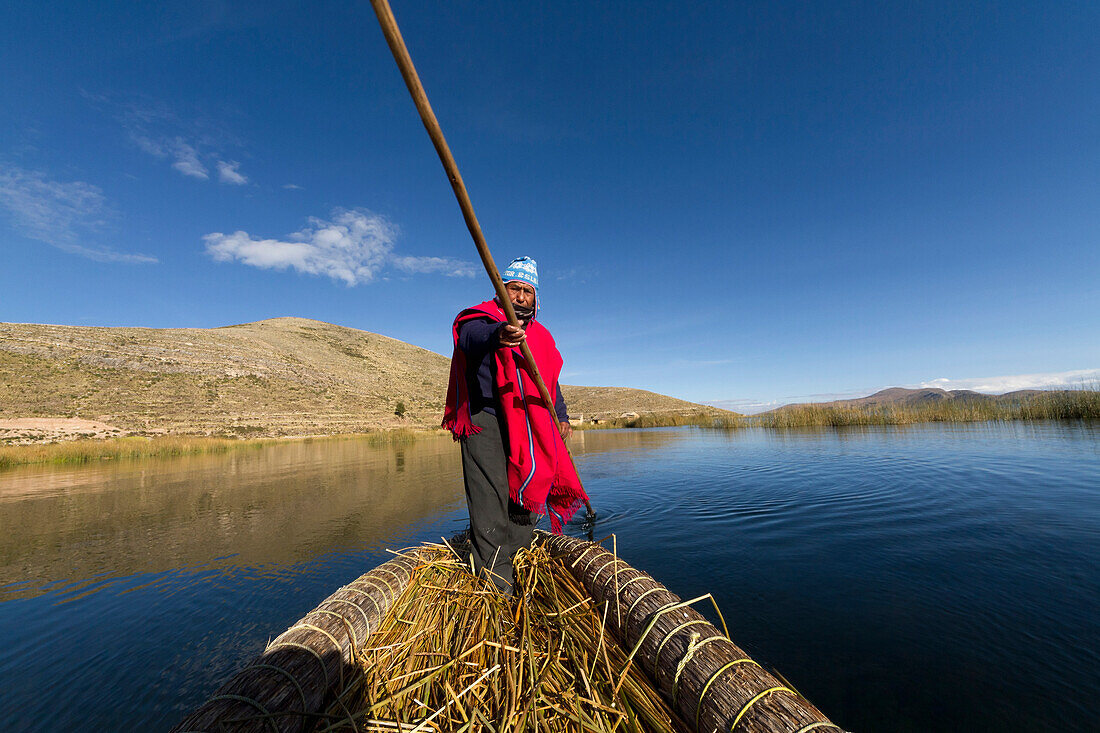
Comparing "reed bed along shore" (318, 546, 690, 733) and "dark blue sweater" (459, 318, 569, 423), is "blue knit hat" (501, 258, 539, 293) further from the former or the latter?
"reed bed along shore" (318, 546, 690, 733)

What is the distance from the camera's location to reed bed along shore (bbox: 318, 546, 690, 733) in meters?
1.85

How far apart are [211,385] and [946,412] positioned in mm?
57854

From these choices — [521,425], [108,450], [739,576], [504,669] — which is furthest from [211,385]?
[739,576]

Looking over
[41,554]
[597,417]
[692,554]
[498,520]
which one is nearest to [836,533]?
[692,554]

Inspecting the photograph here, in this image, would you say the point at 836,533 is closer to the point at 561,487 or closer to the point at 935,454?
the point at 561,487

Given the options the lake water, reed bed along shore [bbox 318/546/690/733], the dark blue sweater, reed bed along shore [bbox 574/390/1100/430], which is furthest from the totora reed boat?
reed bed along shore [bbox 574/390/1100/430]

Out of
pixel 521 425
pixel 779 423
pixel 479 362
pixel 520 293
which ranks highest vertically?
pixel 520 293

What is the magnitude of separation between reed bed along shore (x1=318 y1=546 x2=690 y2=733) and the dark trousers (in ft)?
0.47

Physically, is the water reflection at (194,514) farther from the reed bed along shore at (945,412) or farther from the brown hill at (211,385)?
the reed bed along shore at (945,412)

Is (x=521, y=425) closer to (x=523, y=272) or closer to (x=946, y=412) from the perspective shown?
(x=523, y=272)

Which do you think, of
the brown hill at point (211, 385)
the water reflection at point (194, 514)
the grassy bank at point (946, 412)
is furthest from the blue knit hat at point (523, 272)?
the brown hill at point (211, 385)

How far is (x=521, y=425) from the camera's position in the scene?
2.93m

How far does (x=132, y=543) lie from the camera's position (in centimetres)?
598

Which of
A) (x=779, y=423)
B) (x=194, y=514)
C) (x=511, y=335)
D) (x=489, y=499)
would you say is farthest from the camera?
(x=779, y=423)
